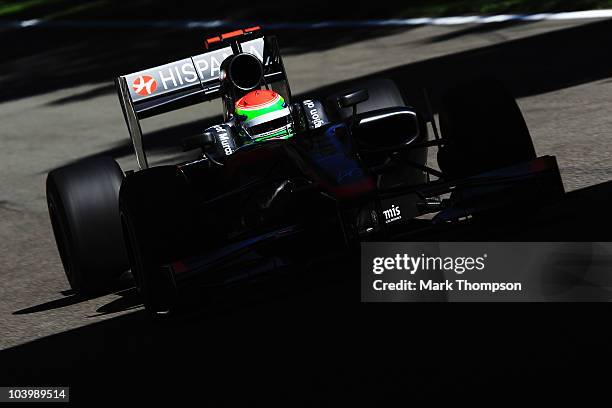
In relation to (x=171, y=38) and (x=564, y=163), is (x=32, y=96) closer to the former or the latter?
(x=171, y=38)

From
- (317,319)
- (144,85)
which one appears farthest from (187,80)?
(317,319)

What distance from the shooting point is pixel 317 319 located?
5.96 metres

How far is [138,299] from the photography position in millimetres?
7344

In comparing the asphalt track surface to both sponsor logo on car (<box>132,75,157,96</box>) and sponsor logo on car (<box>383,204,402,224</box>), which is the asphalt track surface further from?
sponsor logo on car (<box>132,75,157,96</box>)

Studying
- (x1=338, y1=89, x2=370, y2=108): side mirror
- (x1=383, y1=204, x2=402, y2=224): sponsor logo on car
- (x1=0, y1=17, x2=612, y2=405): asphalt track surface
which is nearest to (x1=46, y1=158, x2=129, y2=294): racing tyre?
(x1=0, y1=17, x2=612, y2=405): asphalt track surface

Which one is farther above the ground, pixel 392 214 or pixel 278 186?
pixel 278 186

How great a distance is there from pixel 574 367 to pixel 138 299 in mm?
3301

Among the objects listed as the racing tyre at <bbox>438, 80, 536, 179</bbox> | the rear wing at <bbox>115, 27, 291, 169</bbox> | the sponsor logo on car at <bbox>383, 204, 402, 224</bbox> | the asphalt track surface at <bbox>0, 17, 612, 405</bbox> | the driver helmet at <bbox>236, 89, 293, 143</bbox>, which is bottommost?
the asphalt track surface at <bbox>0, 17, 612, 405</bbox>

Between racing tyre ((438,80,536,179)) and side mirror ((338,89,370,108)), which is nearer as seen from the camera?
racing tyre ((438,80,536,179))

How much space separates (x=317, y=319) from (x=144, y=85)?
306cm

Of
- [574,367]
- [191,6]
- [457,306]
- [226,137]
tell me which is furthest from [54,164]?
[191,6]

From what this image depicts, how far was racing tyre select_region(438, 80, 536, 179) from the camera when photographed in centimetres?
673

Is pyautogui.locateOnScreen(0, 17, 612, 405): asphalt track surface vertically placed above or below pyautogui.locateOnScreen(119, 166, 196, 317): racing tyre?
below

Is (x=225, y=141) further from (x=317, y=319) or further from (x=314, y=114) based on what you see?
(x=317, y=319)
